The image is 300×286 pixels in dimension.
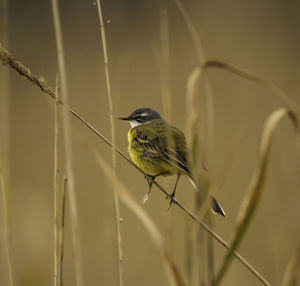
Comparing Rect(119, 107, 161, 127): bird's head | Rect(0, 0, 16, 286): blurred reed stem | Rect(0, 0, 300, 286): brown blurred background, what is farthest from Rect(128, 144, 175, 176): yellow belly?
Rect(0, 0, 16, 286): blurred reed stem

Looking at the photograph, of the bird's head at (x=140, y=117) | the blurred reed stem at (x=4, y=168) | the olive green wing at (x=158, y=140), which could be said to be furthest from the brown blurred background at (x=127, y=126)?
the bird's head at (x=140, y=117)

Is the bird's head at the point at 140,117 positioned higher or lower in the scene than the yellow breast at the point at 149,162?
higher

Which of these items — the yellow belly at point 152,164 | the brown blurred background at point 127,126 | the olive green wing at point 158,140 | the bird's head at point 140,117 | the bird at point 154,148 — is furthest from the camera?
the bird's head at point 140,117

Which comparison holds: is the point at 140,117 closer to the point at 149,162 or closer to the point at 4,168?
the point at 149,162

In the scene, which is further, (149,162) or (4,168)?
(149,162)

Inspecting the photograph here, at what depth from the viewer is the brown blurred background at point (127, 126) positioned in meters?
3.55

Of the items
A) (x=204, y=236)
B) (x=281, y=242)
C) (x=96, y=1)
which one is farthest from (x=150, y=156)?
(x=204, y=236)

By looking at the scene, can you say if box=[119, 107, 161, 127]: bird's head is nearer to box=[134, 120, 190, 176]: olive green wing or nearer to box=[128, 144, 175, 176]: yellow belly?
box=[134, 120, 190, 176]: olive green wing

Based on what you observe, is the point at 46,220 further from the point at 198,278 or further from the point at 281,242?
the point at 198,278

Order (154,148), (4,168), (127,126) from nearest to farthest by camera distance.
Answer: (4,168) → (154,148) → (127,126)

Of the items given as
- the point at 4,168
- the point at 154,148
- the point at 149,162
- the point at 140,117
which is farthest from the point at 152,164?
the point at 4,168

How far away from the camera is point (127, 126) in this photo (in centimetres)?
791

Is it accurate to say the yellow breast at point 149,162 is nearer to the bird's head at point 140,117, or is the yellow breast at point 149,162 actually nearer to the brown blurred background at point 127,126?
the brown blurred background at point 127,126

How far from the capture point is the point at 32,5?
11.4 meters
